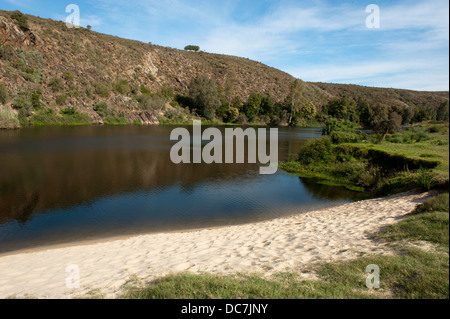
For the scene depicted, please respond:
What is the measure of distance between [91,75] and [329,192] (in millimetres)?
61262

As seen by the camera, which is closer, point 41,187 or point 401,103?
point 41,187

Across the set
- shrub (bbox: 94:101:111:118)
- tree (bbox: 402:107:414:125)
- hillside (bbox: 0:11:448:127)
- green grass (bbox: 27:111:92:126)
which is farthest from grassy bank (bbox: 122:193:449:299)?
tree (bbox: 402:107:414:125)

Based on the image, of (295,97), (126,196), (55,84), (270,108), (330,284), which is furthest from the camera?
(295,97)

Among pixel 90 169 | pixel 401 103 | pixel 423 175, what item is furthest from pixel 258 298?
pixel 401 103

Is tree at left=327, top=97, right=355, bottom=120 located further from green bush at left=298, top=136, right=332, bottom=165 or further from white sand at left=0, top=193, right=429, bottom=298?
white sand at left=0, top=193, right=429, bottom=298

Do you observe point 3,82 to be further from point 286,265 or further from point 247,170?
point 286,265

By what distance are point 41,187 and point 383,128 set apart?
28067 mm

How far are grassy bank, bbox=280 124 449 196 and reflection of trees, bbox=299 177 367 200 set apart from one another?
0.61 m

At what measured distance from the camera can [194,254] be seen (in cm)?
686

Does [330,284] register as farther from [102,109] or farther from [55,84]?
[55,84]

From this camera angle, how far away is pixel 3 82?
4606 cm

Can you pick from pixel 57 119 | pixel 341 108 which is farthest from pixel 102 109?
pixel 341 108

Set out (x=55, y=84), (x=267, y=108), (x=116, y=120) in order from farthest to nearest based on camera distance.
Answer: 1. (x=267, y=108)
2. (x=116, y=120)
3. (x=55, y=84)

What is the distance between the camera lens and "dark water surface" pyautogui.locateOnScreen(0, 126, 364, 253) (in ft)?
33.4
